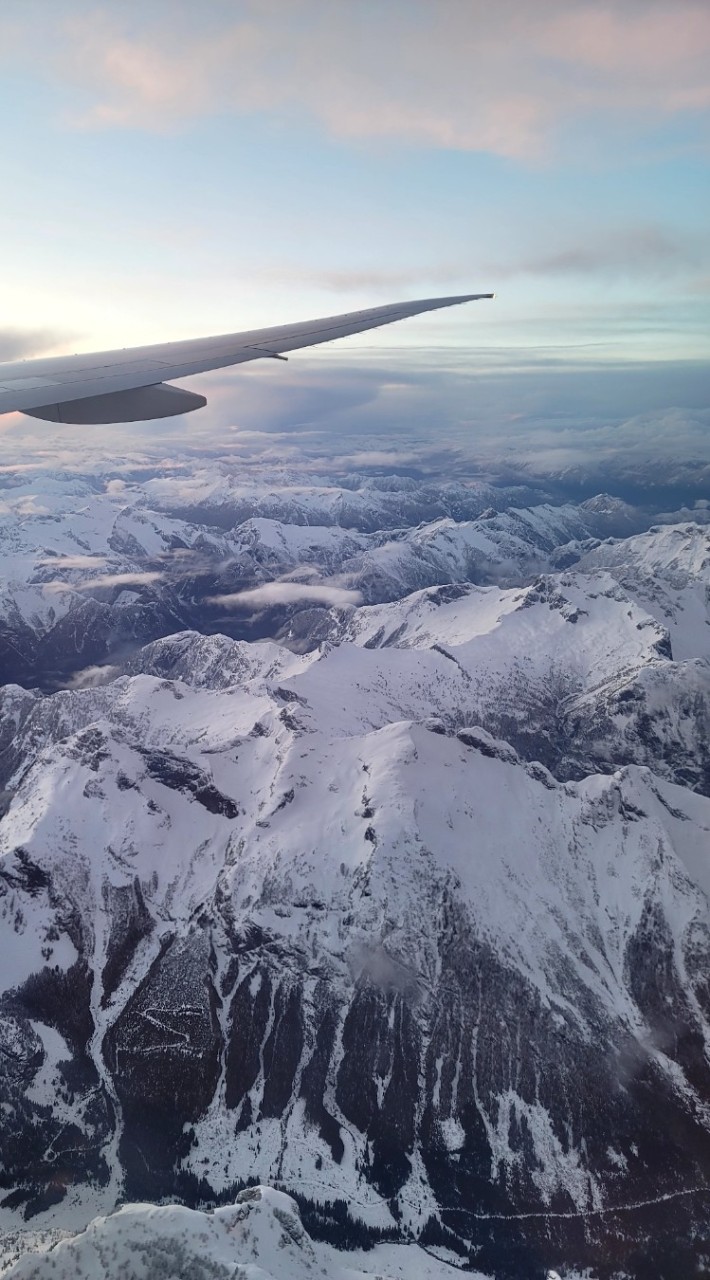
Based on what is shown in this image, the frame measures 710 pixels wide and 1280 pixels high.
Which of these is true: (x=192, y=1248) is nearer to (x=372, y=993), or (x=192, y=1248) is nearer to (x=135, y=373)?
(x=135, y=373)

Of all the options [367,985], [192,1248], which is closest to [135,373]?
[192,1248]

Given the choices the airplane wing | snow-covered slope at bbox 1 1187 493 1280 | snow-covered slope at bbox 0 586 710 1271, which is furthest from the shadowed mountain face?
the airplane wing

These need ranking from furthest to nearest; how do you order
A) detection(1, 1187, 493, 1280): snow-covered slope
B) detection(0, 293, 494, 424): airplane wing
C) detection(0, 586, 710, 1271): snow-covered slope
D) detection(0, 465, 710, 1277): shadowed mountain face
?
detection(0, 586, 710, 1271): snow-covered slope
detection(0, 465, 710, 1277): shadowed mountain face
detection(1, 1187, 493, 1280): snow-covered slope
detection(0, 293, 494, 424): airplane wing

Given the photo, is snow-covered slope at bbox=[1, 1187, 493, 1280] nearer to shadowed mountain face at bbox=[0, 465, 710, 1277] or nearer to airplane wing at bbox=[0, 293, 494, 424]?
shadowed mountain face at bbox=[0, 465, 710, 1277]

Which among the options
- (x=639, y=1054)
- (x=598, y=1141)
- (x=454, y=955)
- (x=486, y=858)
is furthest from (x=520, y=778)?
(x=598, y=1141)

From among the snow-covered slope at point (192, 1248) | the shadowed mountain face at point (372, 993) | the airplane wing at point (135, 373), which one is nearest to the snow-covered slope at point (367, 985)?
the shadowed mountain face at point (372, 993)

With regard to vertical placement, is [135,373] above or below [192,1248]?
above

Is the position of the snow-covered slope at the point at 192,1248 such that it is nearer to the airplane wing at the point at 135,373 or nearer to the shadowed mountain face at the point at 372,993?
the shadowed mountain face at the point at 372,993
